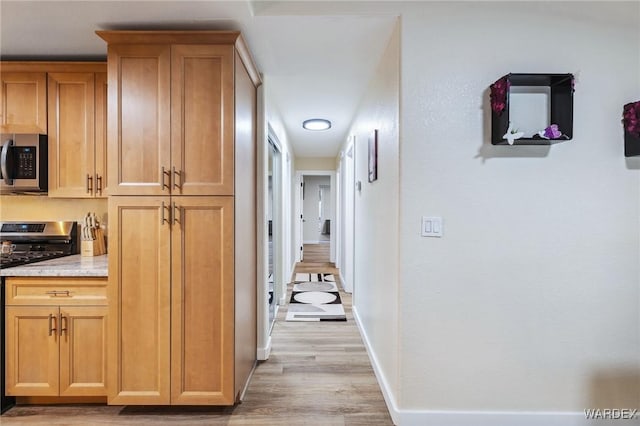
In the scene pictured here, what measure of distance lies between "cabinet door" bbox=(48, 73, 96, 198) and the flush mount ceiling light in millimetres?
2246

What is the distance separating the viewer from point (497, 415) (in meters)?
1.79

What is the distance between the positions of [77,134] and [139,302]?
1.30 meters

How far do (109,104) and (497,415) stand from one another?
9.24 feet

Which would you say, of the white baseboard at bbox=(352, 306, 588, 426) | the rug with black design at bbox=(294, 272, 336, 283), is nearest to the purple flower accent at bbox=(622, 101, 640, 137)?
the white baseboard at bbox=(352, 306, 588, 426)

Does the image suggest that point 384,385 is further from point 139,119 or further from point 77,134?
point 77,134

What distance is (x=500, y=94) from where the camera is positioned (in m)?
1.66

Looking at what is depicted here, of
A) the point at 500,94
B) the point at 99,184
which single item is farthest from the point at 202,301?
the point at 500,94

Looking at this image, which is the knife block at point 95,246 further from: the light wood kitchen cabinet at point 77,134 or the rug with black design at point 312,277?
the rug with black design at point 312,277

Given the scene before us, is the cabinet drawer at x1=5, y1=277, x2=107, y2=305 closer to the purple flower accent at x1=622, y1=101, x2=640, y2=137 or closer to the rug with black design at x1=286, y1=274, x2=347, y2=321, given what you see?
the rug with black design at x1=286, y1=274, x2=347, y2=321

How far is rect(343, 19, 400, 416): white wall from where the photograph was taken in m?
1.93

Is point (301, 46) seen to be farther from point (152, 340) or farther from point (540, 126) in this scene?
point (152, 340)

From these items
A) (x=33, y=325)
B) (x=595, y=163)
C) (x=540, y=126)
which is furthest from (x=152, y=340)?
(x=595, y=163)

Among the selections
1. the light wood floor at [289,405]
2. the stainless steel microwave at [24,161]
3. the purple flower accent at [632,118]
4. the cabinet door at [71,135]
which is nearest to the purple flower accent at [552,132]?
the purple flower accent at [632,118]

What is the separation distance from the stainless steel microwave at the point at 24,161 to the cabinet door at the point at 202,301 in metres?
1.22
